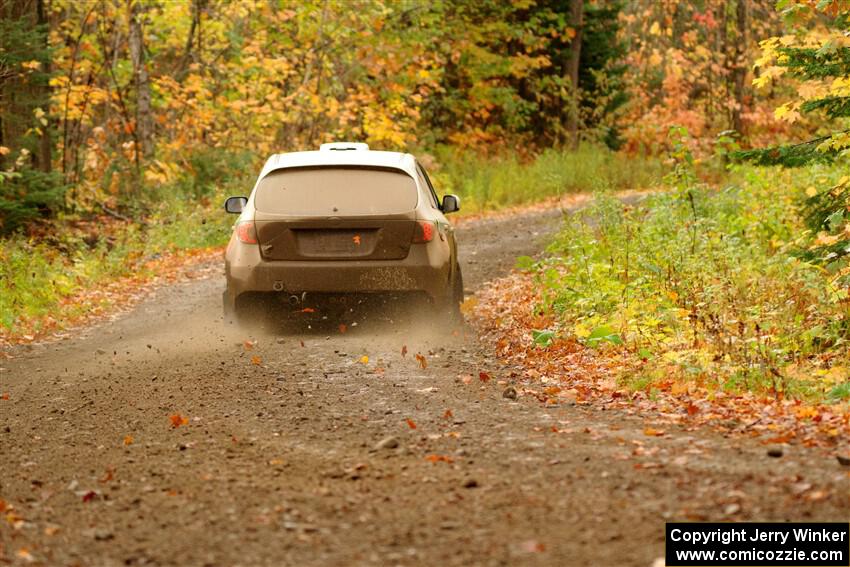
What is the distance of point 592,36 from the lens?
33.6 meters

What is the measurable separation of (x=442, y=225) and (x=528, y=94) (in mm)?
24636

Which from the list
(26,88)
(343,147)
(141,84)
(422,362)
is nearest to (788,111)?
(422,362)

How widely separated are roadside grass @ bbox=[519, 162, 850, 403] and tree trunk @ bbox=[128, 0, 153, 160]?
1263 centimetres

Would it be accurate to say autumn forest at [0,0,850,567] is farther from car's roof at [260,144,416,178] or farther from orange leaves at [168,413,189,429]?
car's roof at [260,144,416,178]

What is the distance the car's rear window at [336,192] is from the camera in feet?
33.9

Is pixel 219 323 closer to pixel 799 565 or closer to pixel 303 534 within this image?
pixel 303 534

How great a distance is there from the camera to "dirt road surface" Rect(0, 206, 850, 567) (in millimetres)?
4660

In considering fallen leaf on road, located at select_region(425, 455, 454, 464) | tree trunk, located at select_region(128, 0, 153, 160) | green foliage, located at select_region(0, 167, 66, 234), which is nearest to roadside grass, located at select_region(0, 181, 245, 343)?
green foliage, located at select_region(0, 167, 66, 234)

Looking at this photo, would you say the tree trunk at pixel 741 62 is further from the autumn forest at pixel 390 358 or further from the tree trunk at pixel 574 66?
the autumn forest at pixel 390 358

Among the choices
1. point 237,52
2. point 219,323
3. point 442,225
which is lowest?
point 219,323

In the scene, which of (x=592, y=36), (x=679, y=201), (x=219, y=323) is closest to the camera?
(x=219, y=323)

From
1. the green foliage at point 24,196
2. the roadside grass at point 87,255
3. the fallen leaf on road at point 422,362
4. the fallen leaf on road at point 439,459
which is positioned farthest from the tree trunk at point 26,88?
the fallen leaf on road at point 439,459

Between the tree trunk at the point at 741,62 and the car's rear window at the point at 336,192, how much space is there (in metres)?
23.6

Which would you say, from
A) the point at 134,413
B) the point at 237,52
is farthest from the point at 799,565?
the point at 237,52
